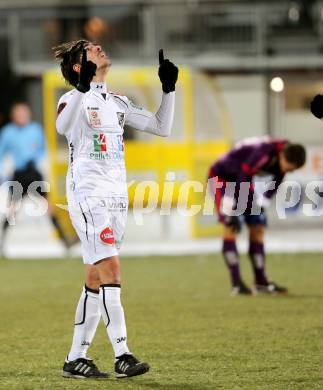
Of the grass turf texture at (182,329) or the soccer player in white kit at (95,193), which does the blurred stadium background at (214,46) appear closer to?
the grass turf texture at (182,329)

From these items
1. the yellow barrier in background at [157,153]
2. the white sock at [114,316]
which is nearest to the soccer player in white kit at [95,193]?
the white sock at [114,316]

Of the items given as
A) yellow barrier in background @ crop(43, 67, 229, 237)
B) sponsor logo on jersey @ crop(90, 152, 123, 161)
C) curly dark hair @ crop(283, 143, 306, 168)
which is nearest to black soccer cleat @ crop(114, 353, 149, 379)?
sponsor logo on jersey @ crop(90, 152, 123, 161)

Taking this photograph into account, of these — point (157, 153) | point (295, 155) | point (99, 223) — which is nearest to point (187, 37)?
point (157, 153)

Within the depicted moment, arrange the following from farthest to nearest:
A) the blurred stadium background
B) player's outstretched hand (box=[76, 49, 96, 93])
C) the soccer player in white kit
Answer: the blurred stadium background → the soccer player in white kit → player's outstretched hand (box=[76, 49, 96, 93])

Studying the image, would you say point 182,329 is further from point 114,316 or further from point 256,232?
point 256,232

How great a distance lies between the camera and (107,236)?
7.14 m

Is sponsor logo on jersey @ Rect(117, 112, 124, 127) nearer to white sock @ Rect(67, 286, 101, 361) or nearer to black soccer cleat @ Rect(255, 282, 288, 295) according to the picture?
white sock @ Rect(67, 286, 101, 361)

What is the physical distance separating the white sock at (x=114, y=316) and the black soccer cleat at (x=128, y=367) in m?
0.04

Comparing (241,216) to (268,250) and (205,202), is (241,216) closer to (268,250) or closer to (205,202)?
(268,250)

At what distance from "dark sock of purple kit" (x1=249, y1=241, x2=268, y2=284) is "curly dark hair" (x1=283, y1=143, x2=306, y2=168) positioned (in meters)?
1.18

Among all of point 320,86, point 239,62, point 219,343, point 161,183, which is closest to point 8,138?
point 161,183

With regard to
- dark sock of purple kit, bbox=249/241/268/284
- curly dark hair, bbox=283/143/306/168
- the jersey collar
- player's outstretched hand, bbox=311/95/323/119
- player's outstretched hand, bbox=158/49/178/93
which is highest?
player's outstretched hand, bbox=158/49/178/93

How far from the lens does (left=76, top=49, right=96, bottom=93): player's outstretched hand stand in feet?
22.5

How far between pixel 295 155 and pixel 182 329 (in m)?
2.31
